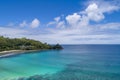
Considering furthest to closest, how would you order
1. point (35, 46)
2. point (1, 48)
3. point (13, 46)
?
point (35, 46)
point (13, 46)
point (1, 48)

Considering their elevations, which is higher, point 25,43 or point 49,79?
point 25,43

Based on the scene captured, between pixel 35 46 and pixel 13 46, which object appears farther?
pixel 35 46

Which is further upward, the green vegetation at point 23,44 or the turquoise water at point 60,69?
the green vegetation at point 23,44

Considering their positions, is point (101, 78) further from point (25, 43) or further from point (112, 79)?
point (25, 43)

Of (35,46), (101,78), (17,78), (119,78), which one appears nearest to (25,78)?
(17,78)

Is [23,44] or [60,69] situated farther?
[23,44]

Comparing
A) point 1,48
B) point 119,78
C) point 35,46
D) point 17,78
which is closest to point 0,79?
point 17,78

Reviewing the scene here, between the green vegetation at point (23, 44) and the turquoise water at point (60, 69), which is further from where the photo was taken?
the green vegetation at point (23, 44)

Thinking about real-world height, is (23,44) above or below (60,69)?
above

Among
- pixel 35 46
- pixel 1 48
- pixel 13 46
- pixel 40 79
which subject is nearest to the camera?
pixel 40 79

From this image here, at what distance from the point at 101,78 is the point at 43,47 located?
3249 inches

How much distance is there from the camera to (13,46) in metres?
90.1

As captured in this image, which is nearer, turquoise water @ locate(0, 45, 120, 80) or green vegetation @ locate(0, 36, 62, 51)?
turquoise water @ locate(0, 45, 120, 80)

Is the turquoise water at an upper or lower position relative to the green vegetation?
lower
